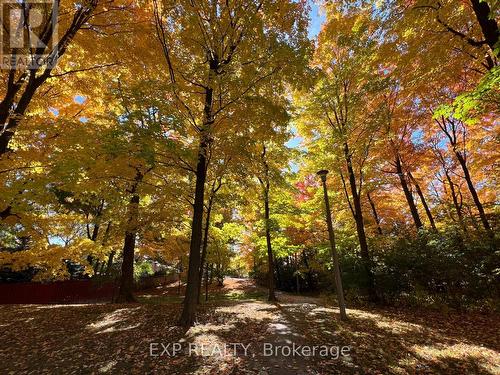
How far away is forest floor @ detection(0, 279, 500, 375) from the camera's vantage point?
500cm

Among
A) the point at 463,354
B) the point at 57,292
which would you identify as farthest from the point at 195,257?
the point at 57,292

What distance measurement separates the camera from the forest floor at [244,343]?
500 cm

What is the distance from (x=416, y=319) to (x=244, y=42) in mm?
10552

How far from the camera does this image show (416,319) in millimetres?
8922

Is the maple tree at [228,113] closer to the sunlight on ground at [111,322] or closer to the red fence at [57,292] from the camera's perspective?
the sunlight on ground at [111,322]

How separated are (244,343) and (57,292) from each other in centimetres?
1924

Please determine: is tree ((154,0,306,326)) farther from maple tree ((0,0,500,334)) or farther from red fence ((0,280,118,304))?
red fence ((0,280,118,304))

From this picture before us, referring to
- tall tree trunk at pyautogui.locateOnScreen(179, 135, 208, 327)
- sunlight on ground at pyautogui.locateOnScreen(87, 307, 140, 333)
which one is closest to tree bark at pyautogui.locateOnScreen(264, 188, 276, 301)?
tall tree trunk at pyautogui.locateOnScreen(179, 135, 208, 327)

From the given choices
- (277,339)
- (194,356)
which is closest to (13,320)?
(194,356)

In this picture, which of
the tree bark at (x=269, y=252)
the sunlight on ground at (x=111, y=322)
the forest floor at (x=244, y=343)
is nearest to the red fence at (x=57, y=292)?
the sunlight on ground at (x=111, y=322)

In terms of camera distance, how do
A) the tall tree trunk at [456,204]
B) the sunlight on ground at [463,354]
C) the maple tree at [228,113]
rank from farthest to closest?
the tall tree trunk at [456,204] → the maple tree at [228,113] → the sunlight on ground at [463,354]

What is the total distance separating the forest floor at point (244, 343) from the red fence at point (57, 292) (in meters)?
10.0

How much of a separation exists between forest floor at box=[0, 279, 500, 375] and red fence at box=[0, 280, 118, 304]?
32.8 ft

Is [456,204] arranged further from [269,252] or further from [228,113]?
[228,113]
